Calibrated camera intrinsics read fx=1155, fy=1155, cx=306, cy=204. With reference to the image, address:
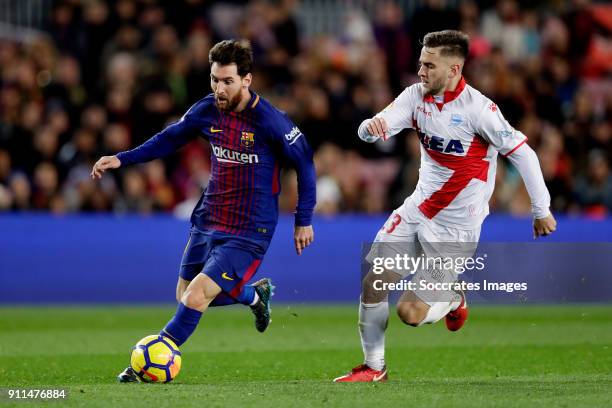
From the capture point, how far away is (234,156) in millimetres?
8312

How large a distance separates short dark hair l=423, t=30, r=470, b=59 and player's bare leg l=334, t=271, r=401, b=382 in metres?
1.61

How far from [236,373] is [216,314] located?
18.5 feet

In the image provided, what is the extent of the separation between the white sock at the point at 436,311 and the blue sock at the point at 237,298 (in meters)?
1.38

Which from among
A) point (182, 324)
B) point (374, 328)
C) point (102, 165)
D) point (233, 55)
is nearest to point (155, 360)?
point (182, 324)

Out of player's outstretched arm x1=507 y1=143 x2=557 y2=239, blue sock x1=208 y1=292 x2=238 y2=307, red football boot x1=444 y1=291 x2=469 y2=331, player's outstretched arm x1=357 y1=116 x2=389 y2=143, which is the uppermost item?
player's outstretched arm x1=357 y1=116 x2=389 y2=143

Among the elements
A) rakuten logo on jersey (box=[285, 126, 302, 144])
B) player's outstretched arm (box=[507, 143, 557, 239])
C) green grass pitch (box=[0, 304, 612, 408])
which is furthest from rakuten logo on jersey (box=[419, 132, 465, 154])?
green grass pitch (box=[0, 304, 612, 408])

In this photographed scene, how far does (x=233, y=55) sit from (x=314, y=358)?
121 inches

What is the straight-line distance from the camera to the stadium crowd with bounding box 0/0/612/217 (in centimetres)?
1491

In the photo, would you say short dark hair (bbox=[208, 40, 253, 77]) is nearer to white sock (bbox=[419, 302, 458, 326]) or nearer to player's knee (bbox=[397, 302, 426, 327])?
player's knee (bbox=[397, 302, 426, 327])

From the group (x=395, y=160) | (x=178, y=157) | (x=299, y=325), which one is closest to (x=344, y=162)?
(x=395, y=160)

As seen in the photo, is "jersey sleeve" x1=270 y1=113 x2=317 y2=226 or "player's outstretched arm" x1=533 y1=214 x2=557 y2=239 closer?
"player's outstretched arm" x1=533 y1=214 x2=557 y2=239

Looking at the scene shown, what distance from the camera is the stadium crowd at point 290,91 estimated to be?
14906 millimetres

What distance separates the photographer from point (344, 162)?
51.0ft

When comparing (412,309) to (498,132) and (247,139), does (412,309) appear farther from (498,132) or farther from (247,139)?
(247,139)
